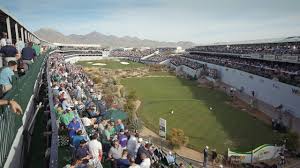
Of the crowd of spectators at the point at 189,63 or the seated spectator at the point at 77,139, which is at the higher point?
the seated spectator at the point at 77,139

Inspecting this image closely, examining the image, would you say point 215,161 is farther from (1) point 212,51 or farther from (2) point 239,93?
(1) point 212,51

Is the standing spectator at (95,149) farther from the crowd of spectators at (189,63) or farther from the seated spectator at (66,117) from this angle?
the crowd of spectators at (189,63)

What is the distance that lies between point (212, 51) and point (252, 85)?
42931mm

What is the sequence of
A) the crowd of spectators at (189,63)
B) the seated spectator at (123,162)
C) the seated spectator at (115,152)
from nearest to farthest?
the seated spectator at (123,162)
the seated spectator at (115,152)
the crowd of spectators at (189,63)

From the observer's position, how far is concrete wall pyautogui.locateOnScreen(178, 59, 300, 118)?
1111 inches

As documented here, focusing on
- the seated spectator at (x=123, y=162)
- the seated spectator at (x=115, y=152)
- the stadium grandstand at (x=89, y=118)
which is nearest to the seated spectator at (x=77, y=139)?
the stadium grandstand at (x=89, y=118)

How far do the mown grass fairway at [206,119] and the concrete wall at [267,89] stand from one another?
3320mm

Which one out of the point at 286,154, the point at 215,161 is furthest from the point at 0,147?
the point at 286,154

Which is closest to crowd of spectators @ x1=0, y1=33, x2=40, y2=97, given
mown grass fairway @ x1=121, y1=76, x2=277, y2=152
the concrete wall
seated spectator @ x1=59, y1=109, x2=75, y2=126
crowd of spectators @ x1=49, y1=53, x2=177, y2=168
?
crowd of spectators @ x1=49, y1=53, x2=177, y2=168

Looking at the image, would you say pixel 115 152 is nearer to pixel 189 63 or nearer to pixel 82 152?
pixel 82 152

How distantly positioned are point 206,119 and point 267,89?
33.2 ft

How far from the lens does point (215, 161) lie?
18484 millimetres

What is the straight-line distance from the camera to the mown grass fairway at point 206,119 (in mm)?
22000

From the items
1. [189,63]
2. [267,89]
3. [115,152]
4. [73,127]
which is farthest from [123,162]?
[189,63]
